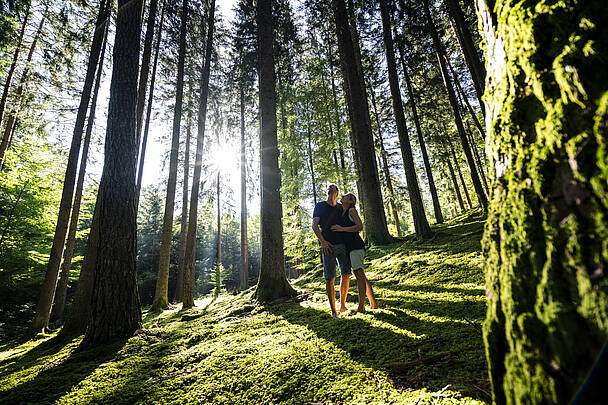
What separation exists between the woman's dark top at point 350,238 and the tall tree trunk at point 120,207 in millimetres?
3940

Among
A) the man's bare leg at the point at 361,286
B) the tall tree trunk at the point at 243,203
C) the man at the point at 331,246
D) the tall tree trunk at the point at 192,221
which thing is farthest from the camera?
the tall tree trunk at the point at 243,203

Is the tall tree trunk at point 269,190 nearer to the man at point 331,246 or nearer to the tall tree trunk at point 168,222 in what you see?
the man at point 331,246

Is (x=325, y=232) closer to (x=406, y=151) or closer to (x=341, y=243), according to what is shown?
(x=341, y=243)

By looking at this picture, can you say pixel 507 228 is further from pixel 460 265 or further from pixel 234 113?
pixel 234 113

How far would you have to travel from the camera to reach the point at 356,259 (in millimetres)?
3561

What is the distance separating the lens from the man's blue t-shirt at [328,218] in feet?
12.3

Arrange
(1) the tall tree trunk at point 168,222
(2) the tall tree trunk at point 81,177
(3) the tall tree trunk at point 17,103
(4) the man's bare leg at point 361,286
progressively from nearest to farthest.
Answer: (4) the man's bare leg at point 361,286, (2) the tall tree trunk at point 81,177, (1) the tall tree trunk at point 168,222, (3) the tall tree trunk at point 17,103

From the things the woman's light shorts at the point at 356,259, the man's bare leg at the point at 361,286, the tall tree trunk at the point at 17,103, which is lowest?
the man's bare leg at the point at 361,286

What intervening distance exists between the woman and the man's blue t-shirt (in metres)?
0.09

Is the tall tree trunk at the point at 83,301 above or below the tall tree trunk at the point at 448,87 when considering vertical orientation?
below

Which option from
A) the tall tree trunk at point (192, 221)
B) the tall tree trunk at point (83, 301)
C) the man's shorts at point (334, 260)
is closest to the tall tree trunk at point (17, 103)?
the tall tree trunk at point (192, 221)

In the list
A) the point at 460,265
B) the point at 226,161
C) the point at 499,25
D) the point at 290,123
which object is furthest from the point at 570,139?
the point at 226,161

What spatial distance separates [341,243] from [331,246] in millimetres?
159

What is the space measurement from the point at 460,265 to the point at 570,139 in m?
4.84
